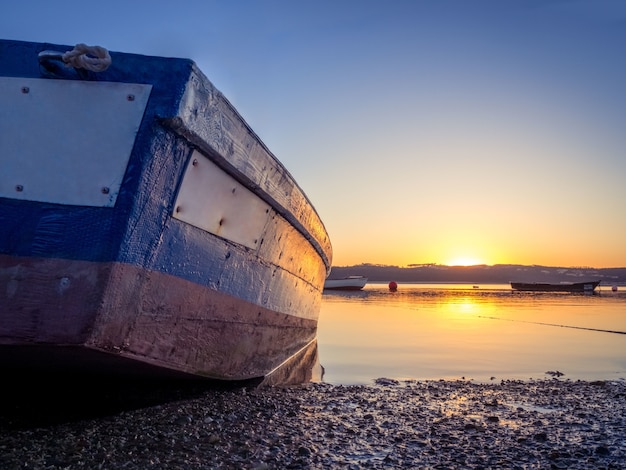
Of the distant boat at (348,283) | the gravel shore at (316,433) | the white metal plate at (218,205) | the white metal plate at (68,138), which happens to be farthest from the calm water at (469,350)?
the distant boat at (348,283)

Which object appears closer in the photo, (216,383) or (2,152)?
(2,152)

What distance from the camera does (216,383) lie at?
3.56 meters

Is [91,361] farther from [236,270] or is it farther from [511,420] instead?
[511,420]

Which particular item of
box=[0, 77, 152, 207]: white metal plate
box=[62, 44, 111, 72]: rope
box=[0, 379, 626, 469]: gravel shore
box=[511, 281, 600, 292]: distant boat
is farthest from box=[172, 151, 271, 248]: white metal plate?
box=[511, 281, 600, 292]: distant boat

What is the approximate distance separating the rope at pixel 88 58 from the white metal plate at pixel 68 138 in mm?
98

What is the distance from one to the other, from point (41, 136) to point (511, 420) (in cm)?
334

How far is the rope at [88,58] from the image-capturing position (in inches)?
90.5

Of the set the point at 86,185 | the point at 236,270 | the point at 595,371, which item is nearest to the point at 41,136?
the point at 86,185

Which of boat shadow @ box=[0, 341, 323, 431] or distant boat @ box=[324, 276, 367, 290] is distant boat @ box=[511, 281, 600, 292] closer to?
distant boat @ box=[324, 276, 367, 290]

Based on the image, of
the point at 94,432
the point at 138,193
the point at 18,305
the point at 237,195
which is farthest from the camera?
the point at 237,195

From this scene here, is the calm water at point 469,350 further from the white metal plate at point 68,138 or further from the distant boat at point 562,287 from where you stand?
the distant boat at point 562,287

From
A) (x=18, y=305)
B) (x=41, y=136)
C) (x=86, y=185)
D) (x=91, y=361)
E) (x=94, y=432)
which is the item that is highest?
(x=41, y=136)

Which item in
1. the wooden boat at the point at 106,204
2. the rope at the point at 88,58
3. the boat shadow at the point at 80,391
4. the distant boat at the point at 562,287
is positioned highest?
the distant boat at the point at 562,287

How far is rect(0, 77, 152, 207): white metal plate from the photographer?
2336 millimetres
